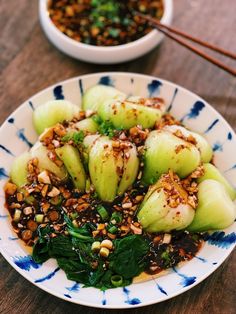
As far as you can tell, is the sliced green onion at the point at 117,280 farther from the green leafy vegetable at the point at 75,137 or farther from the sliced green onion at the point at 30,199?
the green leafy vegetable at the point at 75,137

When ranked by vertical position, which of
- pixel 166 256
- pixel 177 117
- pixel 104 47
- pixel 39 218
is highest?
pixel 104 47

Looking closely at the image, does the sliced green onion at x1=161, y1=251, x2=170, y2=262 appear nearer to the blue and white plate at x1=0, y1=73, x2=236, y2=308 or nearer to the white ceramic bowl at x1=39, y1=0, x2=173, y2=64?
the blue and white plate at x1=0, y1=73, x2=236, y2=308

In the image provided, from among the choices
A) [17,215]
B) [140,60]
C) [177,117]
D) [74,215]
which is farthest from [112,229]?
[140,60]

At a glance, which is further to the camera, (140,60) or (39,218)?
(140,60)

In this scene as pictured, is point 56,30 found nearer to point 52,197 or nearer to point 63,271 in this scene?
point 52,197

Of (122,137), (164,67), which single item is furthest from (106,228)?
(164,67)

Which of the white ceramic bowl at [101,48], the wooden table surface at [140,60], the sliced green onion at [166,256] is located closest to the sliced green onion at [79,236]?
the sliced green onion at [166,256]

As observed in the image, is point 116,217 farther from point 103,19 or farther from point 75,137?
point 103,19

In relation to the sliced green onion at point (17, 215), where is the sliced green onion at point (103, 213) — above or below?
below

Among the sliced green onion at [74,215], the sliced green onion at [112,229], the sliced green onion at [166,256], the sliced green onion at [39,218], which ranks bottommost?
the sliced green onion at [166,256]
